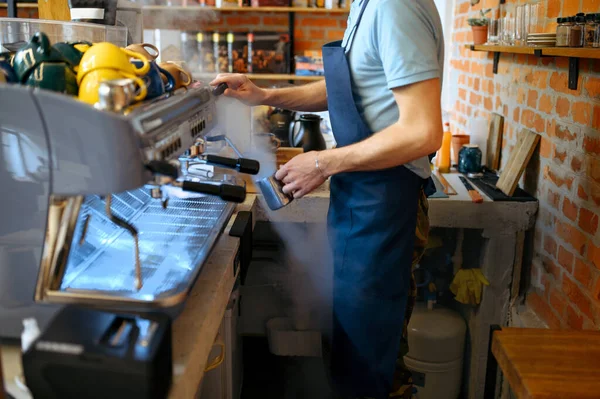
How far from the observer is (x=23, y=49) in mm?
1079

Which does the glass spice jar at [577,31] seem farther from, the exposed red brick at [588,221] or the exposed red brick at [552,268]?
the exposed red brick at [552,268]

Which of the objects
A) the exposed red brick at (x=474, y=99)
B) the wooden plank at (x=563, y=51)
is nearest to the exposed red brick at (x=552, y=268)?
the wooden plank at (x=563, y=51)

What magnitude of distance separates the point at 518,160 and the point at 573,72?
47 centimetres

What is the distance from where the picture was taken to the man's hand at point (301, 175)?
1.48 m

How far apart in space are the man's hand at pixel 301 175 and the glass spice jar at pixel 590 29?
82 centimetres

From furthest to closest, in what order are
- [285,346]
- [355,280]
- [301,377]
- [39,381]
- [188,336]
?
[301,377], [285,346], [355,280], [188,336], [39,381]

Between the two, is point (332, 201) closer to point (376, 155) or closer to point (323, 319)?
point (376, 155)

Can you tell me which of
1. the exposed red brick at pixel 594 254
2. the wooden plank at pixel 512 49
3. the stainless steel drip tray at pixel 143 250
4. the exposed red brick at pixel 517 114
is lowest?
the exposed red brick at pixel 594 254

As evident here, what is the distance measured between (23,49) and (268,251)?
1.61 meters

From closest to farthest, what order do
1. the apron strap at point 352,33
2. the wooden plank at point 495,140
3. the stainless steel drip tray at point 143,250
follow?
the stainless steel drip tray at point 143,250
the apron strap at point 352,33
the wooden plank at point 495,140

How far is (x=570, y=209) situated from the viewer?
74.0 inches

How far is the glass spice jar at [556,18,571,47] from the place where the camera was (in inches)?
65.3

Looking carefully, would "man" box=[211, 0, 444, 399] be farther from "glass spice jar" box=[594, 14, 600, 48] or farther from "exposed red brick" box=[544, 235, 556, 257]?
"exposed red brick" box=[544, 235, 556, 257]

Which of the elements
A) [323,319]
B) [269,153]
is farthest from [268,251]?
[269,153]
